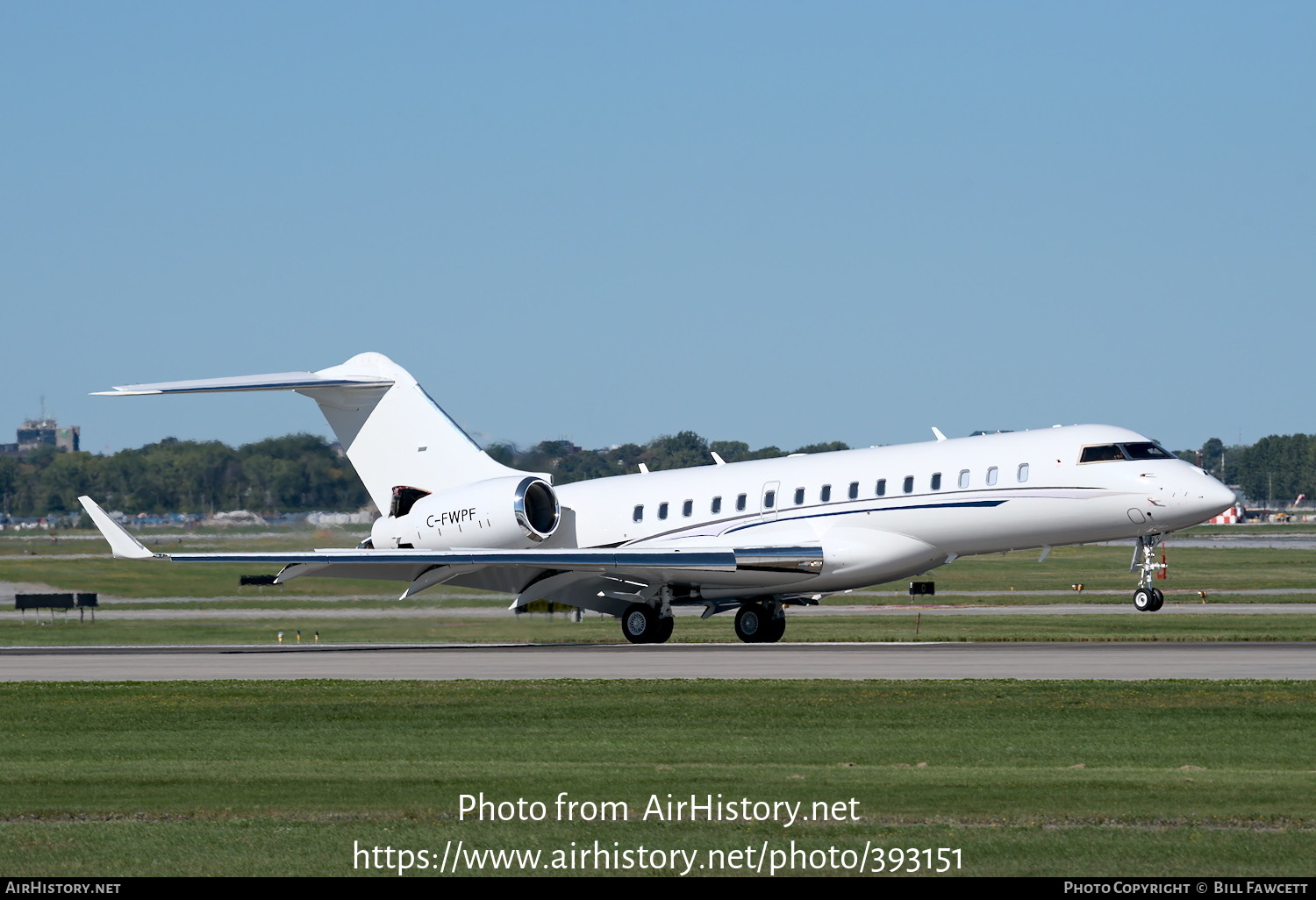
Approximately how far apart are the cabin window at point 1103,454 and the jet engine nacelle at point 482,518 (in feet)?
36.9

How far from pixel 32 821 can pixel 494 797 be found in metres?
3.50

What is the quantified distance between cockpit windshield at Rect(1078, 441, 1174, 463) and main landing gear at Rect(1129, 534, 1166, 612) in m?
1.51

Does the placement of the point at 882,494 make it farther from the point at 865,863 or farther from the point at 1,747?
the point at 865,863

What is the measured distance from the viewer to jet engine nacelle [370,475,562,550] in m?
34.2

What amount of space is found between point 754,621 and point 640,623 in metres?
2.34

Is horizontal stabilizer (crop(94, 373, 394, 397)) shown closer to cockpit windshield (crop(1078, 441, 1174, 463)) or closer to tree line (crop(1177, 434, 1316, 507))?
cockpit windshield (crop(1078, 441, 1174, 463))

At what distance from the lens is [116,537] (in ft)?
98.3

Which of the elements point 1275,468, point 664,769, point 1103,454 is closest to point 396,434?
point 1103,454

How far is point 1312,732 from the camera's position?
16812mm

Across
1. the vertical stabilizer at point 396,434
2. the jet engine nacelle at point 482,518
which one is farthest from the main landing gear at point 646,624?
the vertical stabilizer at point 396,434

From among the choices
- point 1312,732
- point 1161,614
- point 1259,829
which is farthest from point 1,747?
point 1161,614

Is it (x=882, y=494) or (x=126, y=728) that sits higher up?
(x=882, y=494)

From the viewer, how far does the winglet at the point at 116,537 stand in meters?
29.4

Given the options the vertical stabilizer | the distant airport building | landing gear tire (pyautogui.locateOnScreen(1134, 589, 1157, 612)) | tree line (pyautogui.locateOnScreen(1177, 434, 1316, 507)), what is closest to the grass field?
landing gear tire (pyautogui.locateOnScreen(1134, 589, 1157, 612))
